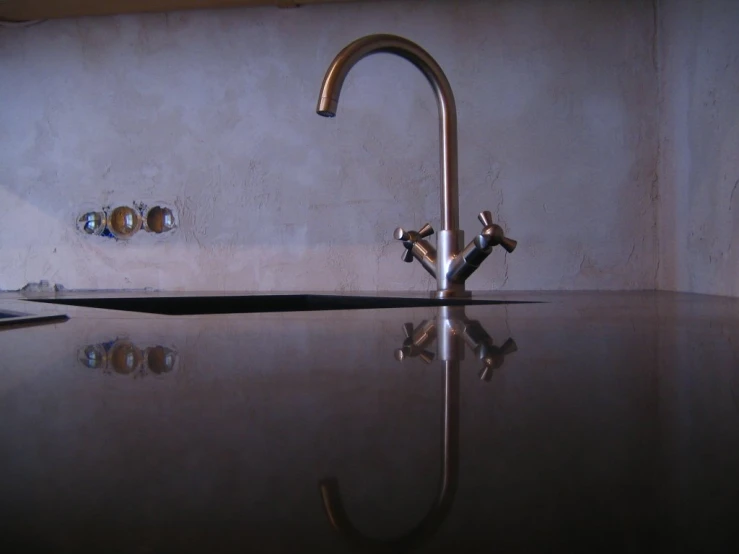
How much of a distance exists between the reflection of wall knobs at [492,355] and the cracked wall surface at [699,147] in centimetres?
91

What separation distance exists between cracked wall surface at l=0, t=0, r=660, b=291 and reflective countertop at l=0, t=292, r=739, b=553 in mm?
1429

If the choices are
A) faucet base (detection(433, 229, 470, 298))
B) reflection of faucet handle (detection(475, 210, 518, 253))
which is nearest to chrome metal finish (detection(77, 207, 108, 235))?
faucet base (detection(433, 229, 470, 298))

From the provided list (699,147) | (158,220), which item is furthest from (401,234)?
(158,220)

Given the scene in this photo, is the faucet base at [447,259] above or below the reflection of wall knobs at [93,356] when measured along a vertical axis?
above

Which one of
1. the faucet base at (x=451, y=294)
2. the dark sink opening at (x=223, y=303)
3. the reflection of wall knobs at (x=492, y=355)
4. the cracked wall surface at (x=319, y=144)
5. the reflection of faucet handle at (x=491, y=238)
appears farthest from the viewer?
the cracked wall surface at (x=319, y=144)

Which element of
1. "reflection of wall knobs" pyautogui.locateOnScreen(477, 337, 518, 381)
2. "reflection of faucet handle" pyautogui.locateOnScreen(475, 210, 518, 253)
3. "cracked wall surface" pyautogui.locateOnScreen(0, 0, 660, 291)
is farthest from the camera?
"cracked wall surface" pyautogui.locateOnScreen(0, 0, 660, 291)

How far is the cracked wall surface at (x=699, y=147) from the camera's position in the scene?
112 centimetres

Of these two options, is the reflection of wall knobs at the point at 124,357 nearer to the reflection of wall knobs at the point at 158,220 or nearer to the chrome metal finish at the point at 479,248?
the chrome metal finish at the point at 479,248

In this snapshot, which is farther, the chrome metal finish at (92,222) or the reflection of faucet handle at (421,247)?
the chrome metal finish at (92,222)

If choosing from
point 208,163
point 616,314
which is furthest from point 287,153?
point 616,314

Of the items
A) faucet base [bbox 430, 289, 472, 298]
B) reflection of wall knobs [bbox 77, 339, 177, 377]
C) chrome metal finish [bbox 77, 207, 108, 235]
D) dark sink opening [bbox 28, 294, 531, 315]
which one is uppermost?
chrome metal finish [bbox 77, 207, 108, 235]

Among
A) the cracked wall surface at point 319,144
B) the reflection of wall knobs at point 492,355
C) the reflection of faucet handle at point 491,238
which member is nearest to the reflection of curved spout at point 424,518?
the reflection of wall knobs at point 492,355

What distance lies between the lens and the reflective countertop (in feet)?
0.34

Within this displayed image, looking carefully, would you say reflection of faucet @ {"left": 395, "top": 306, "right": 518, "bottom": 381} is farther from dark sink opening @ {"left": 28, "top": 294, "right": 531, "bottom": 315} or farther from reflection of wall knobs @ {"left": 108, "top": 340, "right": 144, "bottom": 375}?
dark sink opening @ {"left": 28, "top": 294, "right": 531, "bottom": 315}
